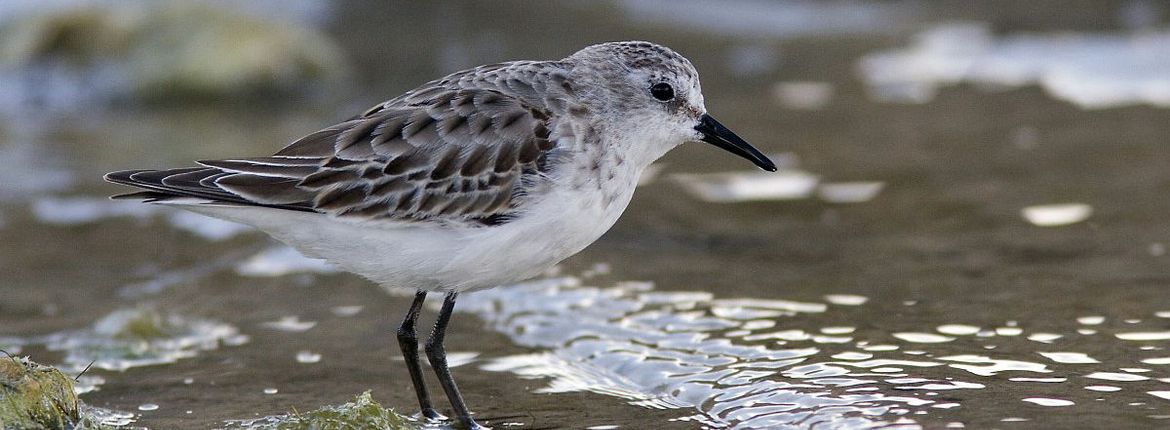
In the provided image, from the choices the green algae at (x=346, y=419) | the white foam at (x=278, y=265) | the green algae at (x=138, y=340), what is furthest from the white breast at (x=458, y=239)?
the white foam at (x=278, y=265)

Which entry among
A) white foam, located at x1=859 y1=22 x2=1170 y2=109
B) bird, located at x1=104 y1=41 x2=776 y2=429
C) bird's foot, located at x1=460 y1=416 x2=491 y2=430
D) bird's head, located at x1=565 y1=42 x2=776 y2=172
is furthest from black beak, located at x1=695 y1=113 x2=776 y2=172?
white foam, located at x1=859 y1=22 x2=1170 y2=109

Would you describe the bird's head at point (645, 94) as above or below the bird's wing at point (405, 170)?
above

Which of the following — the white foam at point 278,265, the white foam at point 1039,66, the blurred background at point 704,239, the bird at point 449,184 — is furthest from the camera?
the white foam at point 1039,66

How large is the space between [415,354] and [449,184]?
79 centimetres

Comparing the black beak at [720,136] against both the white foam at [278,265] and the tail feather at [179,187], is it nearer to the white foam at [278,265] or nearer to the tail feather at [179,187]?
the tail feather at [179,187]

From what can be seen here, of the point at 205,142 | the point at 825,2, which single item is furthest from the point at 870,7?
the point at 205,142

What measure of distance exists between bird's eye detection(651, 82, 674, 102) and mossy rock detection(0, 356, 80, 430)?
8.09 ft

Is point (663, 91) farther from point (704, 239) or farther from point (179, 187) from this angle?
point (704, 239)

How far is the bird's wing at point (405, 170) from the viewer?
17.0 feet

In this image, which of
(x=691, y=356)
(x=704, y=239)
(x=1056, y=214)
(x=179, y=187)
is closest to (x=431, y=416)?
(x=691, y=356)

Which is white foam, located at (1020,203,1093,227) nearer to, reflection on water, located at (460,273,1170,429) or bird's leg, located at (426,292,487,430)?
reflection on water, located at (460,273,1170,429)

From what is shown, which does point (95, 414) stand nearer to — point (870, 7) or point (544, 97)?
point (544, 97)

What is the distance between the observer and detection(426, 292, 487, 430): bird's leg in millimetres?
5484

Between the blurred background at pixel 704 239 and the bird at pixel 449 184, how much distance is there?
713 millimetres
